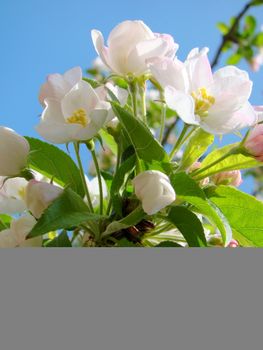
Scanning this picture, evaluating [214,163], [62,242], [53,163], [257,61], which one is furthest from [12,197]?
[257,61]

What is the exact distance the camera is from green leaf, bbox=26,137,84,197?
2.75 feet

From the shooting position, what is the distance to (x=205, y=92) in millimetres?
811

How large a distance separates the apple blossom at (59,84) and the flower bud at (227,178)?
22 centimetres

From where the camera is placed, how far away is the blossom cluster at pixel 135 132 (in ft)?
2.38

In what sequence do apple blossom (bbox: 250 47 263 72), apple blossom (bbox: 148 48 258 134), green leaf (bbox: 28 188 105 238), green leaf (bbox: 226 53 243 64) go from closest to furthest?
green leaf (bbox: 28 188 105 238) < apple blossom (bbox: 148 48 258 134) < green leaf (bbox: 226 53 243 64) < apple blossom (bbox: 250 47 263 72)

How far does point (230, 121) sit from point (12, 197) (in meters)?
0.33

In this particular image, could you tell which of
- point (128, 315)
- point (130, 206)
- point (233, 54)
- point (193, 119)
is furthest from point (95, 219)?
point (233, 54)

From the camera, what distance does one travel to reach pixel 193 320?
1.29 feet

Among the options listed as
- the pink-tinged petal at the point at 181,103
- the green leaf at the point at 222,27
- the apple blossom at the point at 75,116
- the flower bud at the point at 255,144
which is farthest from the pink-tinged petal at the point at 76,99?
the green leaf at the point at 222,27

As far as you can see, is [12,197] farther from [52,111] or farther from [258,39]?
[258,39]

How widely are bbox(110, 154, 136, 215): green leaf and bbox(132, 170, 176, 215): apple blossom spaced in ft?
0.20

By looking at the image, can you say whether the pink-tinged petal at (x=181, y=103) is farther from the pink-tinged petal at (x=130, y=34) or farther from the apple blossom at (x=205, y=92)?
the pink-tinged petal at (x=130, y=34)

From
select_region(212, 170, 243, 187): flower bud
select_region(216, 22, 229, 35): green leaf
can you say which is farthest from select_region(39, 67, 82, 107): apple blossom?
select_region(216, 22, 229, 35): green leaf

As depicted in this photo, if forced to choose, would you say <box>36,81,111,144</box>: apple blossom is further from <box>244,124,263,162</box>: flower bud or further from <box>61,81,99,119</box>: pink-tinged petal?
<box>244,124,263,162</box>: flower bud
